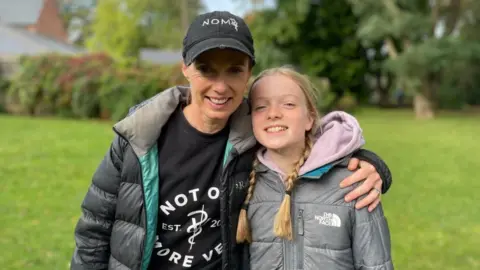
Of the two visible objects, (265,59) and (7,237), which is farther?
(265,59)

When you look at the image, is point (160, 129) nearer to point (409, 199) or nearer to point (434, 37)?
point (409, 199)

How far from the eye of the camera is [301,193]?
7.25 feet

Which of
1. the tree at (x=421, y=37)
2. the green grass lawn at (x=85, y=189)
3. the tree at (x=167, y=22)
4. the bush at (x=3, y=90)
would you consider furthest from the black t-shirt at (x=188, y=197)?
the tree at (x=167, y=22)

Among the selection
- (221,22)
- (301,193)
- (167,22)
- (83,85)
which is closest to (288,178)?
(301,193)

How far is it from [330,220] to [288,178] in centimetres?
25

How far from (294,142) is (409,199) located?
5.29 metres

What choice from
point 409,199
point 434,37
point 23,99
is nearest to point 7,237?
point 409,199

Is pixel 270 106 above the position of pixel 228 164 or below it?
above

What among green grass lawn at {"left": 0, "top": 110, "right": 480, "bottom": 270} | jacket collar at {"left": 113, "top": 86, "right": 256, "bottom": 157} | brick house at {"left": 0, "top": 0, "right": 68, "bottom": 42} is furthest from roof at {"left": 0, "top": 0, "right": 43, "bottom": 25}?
jacket collar at {"left": 113, "top": 86, "right": 256, "bottom": 157}

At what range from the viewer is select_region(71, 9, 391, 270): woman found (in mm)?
2094

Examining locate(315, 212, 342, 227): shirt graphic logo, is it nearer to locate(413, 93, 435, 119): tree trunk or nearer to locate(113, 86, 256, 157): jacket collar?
locate(113, 86, 256, 157): jacket collar

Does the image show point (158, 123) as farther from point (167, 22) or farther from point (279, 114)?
point (167, 22)

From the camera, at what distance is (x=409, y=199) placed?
7.03 m

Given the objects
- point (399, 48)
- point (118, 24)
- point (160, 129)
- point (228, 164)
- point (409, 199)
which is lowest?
point (409, 199)
